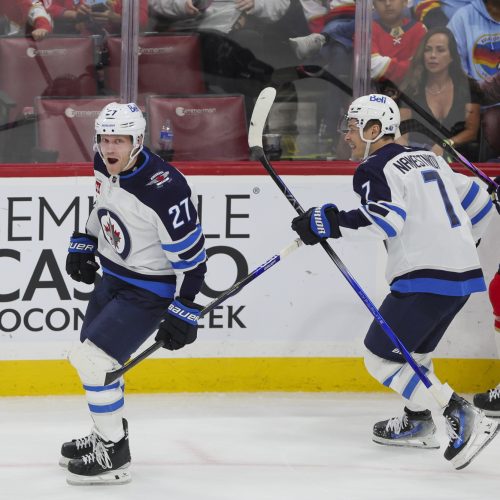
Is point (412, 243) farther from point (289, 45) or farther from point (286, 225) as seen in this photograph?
point (289, 45)

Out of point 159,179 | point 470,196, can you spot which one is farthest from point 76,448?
point 470,196

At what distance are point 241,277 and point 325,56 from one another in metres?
0.96

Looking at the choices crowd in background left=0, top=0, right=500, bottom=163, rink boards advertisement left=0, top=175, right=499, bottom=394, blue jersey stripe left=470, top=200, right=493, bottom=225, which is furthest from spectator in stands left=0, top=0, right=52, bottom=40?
blue jersey stripe left=470, top=200, right=493, bottom=225

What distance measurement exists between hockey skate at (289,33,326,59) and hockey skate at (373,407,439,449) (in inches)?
60.1

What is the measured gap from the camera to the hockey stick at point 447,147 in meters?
4.49

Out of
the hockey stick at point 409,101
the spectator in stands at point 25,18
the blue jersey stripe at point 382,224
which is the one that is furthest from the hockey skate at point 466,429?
the spectator in stands at point 25,18

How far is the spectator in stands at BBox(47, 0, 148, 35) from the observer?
A: 4.75 m

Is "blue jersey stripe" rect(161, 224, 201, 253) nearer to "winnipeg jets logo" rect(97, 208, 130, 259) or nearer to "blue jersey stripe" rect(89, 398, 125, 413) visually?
"winnipeg jets logo" rect(97, 208, 130, 259)

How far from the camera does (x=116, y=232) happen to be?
3.57 metres

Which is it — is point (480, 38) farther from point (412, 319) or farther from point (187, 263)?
point (187, 263)

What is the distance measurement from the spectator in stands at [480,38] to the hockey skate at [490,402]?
4.19ft

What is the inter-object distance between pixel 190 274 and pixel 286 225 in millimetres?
1208

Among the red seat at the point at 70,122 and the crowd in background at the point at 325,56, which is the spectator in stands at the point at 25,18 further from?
the red seat at the point at 70,122

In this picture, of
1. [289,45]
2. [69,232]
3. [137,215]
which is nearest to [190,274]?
[137,215]
